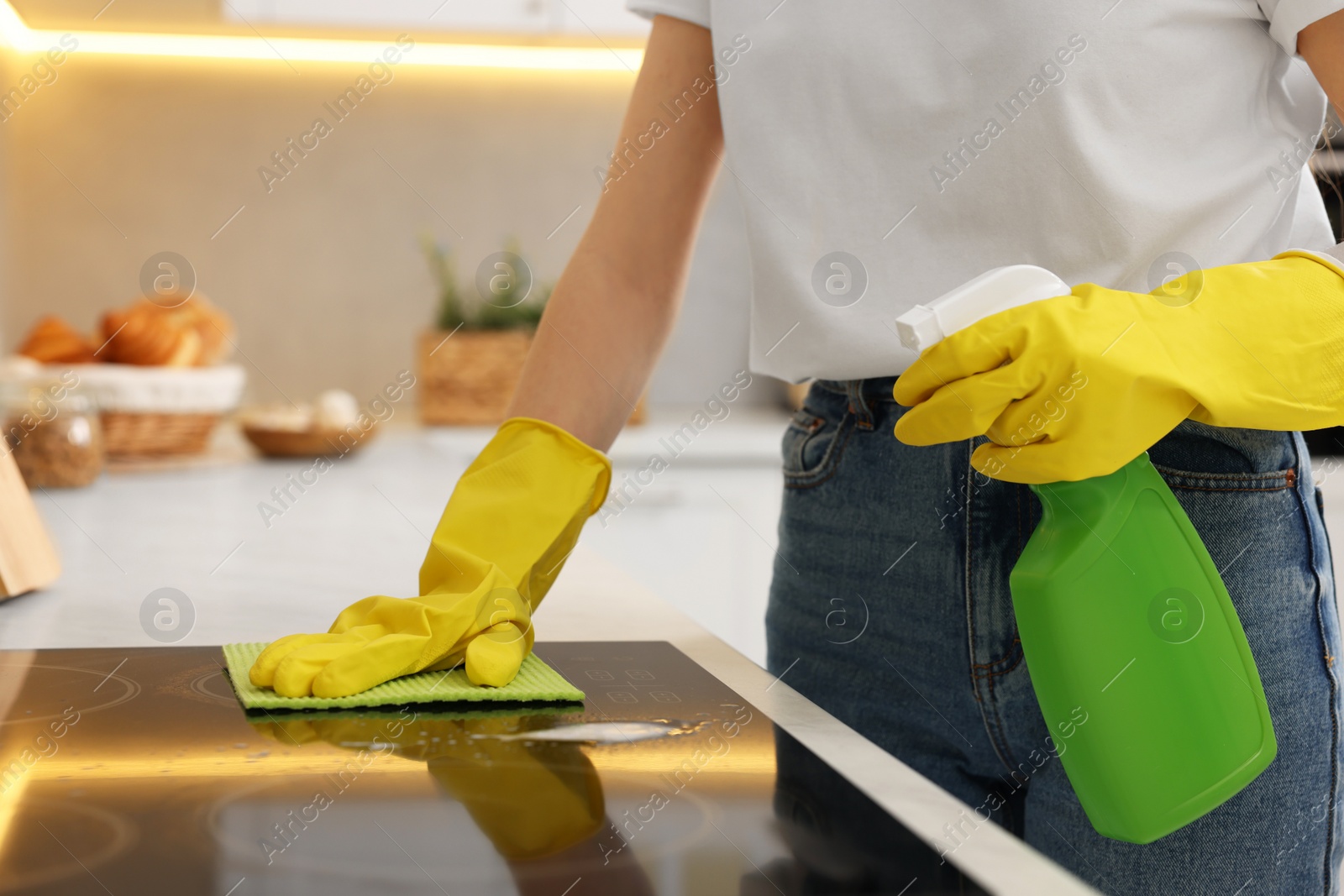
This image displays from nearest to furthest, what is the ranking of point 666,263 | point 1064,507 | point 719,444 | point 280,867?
point 280,867 → point 1064,507 → point 666,263 → point 719,444

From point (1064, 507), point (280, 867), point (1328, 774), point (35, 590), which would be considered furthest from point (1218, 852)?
point (35, 590)

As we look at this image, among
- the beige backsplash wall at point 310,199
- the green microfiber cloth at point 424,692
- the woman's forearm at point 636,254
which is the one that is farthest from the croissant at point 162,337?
the green microfiber cloth at point 424,692

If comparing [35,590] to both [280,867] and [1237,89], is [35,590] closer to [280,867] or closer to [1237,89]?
[280,867]

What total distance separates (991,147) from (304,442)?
1.32m

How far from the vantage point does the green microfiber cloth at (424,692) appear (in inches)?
21.3

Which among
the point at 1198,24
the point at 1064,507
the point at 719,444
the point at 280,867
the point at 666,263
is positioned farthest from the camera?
the point at 719,444

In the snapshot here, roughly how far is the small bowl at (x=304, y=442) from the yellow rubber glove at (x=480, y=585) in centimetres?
113

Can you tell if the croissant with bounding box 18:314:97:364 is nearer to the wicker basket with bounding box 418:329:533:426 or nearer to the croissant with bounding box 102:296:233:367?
the croissant with bounding box 102:296:233:367

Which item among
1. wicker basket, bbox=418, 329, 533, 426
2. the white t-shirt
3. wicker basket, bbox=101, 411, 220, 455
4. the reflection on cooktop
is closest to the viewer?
the reflection on cooktop

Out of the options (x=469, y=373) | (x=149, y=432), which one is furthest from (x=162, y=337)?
(x=469, y=373)

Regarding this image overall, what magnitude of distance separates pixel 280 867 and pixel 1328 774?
514 millimetres

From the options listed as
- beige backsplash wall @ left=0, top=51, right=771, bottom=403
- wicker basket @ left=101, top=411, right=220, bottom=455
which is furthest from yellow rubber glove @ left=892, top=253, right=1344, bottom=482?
beige backsplash wall @ left=0, top=51, right=771, bottom=403

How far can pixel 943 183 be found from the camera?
692 mm

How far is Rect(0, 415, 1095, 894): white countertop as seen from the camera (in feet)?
1.48
